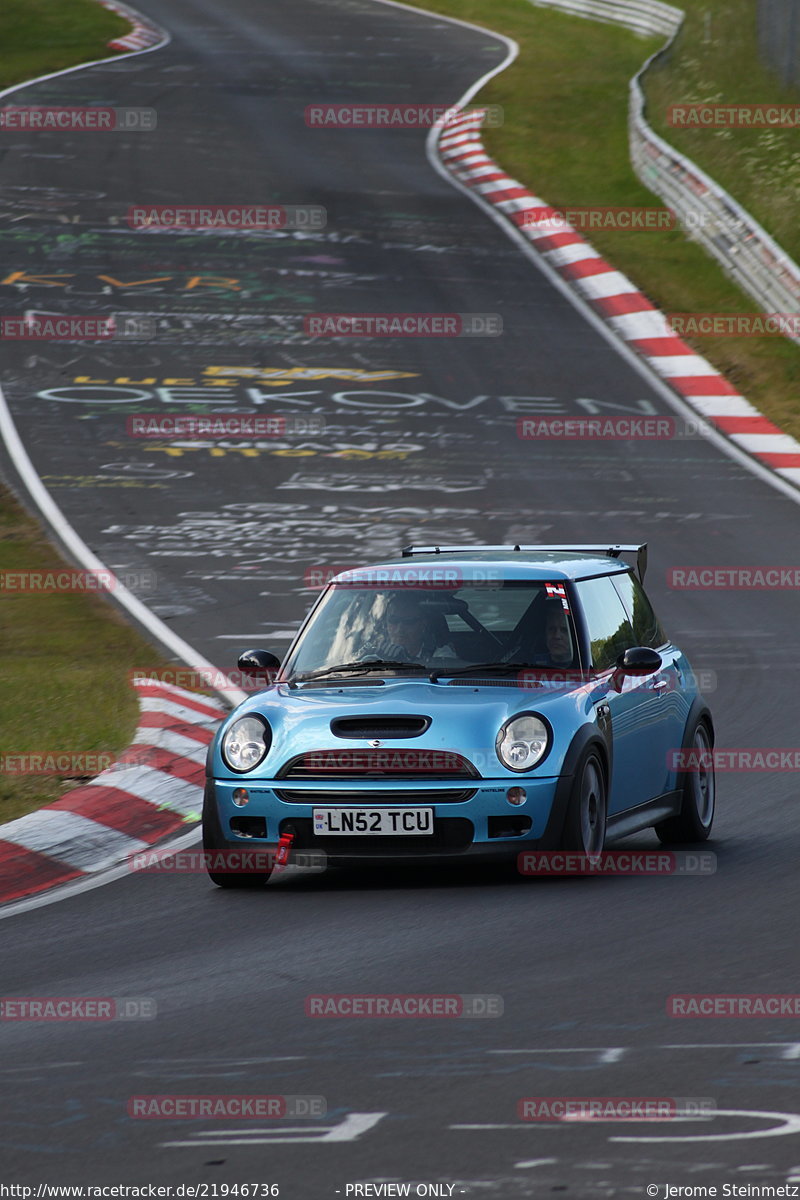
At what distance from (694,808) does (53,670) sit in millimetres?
5985

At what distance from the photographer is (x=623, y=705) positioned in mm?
9539

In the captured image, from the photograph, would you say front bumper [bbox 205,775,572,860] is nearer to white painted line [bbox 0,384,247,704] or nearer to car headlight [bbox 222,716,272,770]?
car headlight [bbox 222,716,272,770]

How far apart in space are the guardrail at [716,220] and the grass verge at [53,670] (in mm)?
11215

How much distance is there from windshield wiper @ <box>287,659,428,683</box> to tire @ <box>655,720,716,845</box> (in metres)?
1.65

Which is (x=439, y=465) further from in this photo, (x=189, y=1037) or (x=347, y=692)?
(x=189, y=1037)

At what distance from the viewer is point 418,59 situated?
146ft

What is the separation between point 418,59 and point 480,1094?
136 feet

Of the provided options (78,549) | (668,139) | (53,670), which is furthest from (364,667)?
(668,139)

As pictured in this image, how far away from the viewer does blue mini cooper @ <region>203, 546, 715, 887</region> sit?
28.2 ft

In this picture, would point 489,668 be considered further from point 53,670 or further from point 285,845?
point 53,670

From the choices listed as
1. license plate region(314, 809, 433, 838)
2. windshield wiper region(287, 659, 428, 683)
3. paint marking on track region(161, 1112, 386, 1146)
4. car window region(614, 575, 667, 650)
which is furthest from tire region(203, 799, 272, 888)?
paint marking on track region(161, 1112, 386, 1146)

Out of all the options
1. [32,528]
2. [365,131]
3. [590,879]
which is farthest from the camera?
[365,131]

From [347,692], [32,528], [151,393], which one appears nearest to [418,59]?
[151,393]

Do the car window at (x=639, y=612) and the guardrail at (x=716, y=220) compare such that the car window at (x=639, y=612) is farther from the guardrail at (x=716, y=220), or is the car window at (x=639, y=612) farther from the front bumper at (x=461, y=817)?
the guardrail at (x=716, y=220)
